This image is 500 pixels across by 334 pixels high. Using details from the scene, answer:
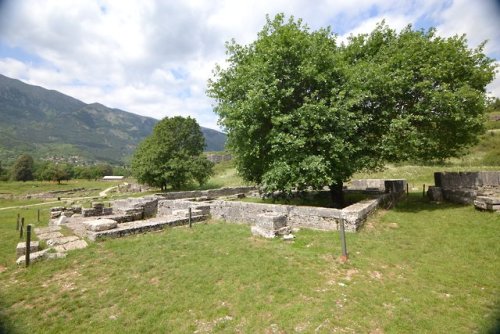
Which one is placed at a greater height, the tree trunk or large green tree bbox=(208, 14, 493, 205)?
large green tree bbox=(208, 14, 493, 205)

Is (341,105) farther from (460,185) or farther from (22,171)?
(22,171)

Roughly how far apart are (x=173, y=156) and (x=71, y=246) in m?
27.6

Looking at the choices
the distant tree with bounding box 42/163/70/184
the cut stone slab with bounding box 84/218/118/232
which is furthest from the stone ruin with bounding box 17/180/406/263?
the distant tree with bounding box 42/163/70/184

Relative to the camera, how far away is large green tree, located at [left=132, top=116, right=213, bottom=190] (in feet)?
121

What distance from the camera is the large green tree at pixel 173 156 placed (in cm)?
3675

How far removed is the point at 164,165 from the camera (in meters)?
36.6

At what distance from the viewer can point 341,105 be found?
48.8 feet

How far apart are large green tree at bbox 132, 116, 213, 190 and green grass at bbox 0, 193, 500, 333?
84.4ft

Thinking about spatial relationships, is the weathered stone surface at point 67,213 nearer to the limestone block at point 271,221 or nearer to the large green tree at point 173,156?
the limestone block at point 271,221

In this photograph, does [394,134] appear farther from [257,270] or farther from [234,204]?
[257,270]

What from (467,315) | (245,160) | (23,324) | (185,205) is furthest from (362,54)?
(23,324)

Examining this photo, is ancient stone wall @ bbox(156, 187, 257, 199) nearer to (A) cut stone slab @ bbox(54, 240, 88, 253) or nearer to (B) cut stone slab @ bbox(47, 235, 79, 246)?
(B) cut stone slab @ bbox(47, 235, 79, 246)

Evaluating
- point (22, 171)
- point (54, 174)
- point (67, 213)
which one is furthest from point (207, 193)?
point (22, 171)

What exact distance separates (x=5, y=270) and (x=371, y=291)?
1133 cm
